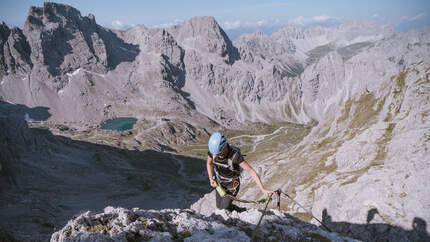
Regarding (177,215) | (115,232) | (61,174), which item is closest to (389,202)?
(177,215)

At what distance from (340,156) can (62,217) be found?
302 ft

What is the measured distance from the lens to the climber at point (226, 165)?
12930mm

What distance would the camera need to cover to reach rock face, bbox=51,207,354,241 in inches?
418

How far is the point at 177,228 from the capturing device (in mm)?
12172

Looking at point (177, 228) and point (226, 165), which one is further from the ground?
point (226, 165)

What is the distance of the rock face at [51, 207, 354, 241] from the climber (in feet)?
6.63

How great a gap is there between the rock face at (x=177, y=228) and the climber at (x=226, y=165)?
2020 millimetres

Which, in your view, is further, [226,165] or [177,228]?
[226,165]

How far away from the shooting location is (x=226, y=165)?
13781 millimetres

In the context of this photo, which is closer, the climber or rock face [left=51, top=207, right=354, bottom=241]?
rock face [left=51, top=207, right=354, bottom=241]

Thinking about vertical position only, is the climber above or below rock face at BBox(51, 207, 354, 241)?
above

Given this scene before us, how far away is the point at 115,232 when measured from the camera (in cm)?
1055

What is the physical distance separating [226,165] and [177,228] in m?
4.18

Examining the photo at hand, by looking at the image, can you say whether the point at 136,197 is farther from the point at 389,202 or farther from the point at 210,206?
the point at 389,202
